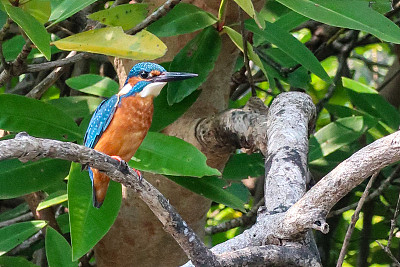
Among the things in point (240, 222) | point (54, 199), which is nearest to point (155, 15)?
point (54, 199)

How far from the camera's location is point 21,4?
175cm

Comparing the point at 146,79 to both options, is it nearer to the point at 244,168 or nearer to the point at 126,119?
the point at 126,119

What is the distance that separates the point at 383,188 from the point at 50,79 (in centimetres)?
125

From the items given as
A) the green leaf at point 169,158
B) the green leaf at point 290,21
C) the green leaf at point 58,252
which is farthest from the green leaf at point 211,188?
the green leaf at point 290,21

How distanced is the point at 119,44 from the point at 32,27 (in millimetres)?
210

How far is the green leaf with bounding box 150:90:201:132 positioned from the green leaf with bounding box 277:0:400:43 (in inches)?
18.2

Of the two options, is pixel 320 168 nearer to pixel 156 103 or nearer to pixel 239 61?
pixel 239 61

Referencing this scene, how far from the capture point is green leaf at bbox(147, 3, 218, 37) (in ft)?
6.61

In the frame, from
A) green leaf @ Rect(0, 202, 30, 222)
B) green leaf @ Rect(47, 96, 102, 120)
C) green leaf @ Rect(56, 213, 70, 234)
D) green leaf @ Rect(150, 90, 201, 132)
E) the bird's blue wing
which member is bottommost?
green leaf @ Rect(0, 202, 30, 222)

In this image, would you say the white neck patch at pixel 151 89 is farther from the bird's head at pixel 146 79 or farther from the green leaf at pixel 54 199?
the green leaf at pixel 54 199

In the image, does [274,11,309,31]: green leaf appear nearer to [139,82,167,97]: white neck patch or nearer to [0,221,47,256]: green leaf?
[139,82,167,97]: white neck patch

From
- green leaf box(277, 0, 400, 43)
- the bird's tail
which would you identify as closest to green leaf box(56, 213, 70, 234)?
the bird's tail

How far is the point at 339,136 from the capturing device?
2.61m

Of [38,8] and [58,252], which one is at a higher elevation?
[38,8]
